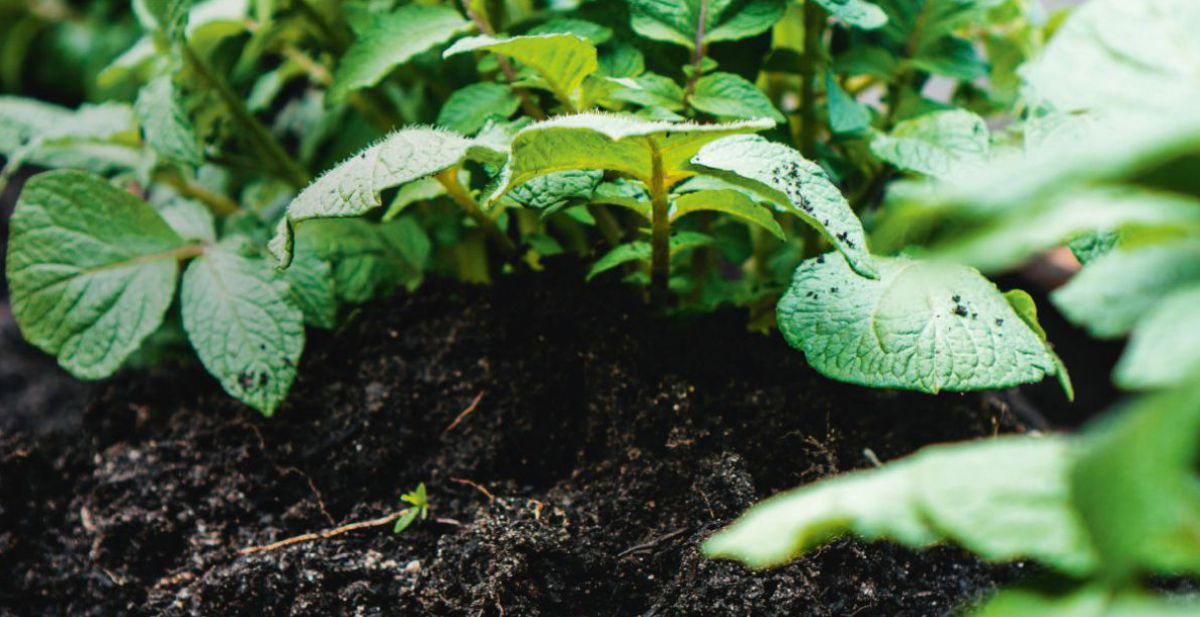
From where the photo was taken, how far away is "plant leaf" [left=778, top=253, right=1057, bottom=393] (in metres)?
0.74

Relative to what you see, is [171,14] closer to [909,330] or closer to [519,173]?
[519,173]

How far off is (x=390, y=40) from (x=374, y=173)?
Result: 0.98 feet

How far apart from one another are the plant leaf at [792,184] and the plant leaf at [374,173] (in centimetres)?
18

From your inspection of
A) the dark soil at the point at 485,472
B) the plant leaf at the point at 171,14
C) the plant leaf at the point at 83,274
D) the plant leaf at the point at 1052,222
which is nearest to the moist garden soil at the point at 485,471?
the dark soil at the point at 485,472

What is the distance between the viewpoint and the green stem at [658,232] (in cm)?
73

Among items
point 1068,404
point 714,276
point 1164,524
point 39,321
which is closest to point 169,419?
point 39,321

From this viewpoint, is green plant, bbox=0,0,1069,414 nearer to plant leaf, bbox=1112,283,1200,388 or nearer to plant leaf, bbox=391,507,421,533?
plant leaf, bbox=391,507,421,533

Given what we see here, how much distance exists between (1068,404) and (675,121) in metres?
0.87

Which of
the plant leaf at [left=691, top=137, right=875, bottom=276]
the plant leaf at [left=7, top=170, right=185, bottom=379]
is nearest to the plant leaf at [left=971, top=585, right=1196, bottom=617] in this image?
the plant leaf at [left=691, top=137, right=875, bottom=276]

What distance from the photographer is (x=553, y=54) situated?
77cm

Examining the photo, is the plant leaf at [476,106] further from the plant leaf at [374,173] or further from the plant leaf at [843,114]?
the plant leaf at [843,114]

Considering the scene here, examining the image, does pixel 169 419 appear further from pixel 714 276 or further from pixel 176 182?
pixel 714 276

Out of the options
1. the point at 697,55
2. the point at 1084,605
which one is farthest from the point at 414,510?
the point at 1084,605

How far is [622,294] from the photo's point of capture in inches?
38.5
